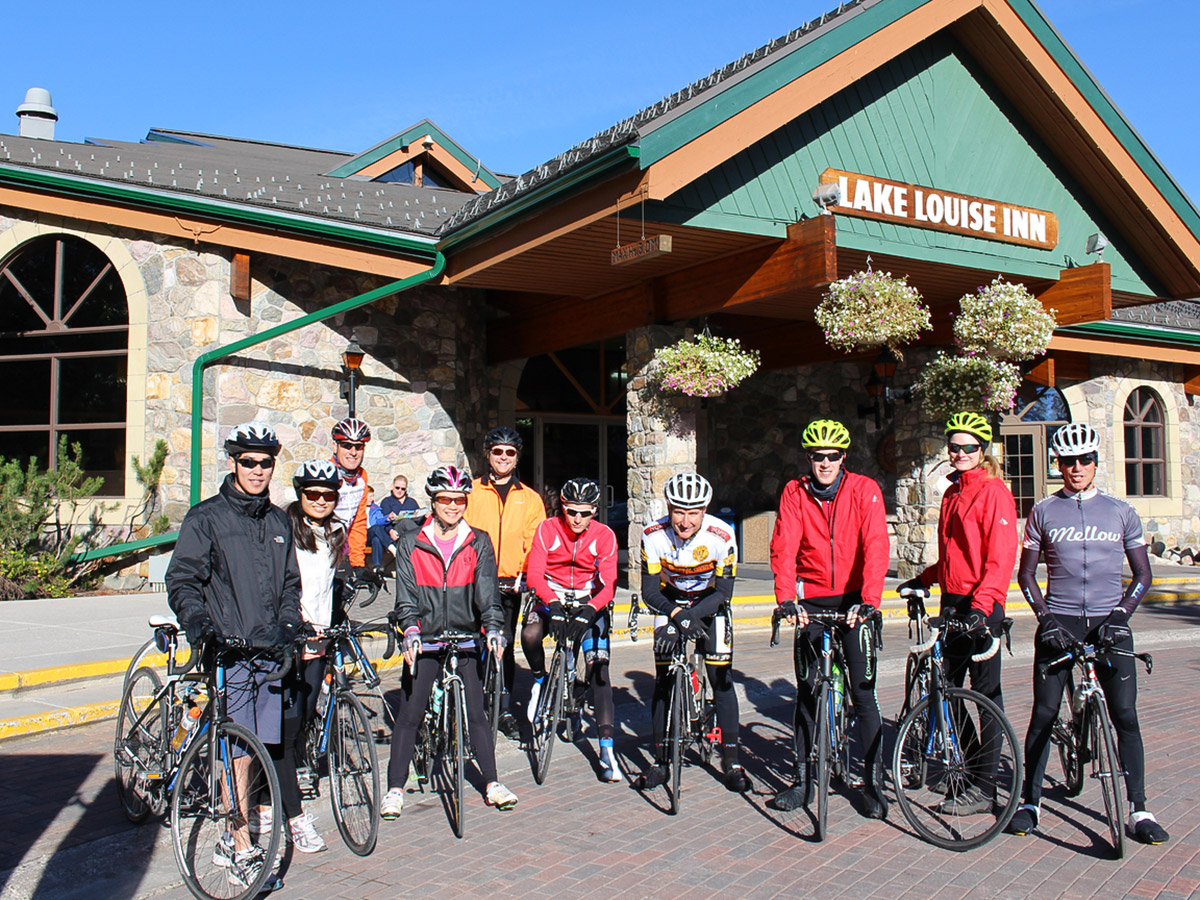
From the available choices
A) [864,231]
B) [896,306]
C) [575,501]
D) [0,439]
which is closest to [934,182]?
[864,231]

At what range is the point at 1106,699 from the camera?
4.70m

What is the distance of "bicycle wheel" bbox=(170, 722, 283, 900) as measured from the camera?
386 centimetres

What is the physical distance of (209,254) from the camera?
1142 cm

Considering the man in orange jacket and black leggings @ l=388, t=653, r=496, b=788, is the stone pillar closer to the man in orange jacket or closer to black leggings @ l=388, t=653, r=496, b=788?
the man in orange jacket

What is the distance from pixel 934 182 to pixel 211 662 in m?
10.5

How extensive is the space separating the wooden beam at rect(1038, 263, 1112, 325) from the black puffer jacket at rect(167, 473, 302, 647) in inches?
444

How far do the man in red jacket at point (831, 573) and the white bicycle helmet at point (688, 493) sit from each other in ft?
1.38

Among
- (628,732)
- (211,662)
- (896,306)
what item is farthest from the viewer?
(896,306)

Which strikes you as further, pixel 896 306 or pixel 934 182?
pixel 934 182

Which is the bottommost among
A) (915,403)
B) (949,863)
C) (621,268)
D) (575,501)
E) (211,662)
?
(949,863)

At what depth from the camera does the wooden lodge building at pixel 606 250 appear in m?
10.3

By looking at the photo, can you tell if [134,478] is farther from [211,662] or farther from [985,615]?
[985,615]

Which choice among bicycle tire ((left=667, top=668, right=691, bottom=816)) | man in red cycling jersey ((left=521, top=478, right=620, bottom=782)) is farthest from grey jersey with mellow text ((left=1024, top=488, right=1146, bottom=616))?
man in red cycling jersey ((left=521, top=478, right=620, bottom=782))

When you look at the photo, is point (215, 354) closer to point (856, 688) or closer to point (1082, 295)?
point (856, 688)
